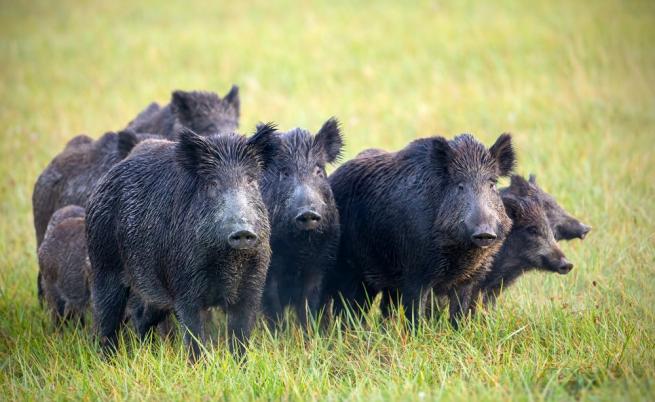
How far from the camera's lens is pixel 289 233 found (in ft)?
22.8

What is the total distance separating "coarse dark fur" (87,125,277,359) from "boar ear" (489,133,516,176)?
154 centimetres

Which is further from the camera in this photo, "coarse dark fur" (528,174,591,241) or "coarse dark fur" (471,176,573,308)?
"coarse dark fur" (528,174,591,241)

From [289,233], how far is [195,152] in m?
1.10

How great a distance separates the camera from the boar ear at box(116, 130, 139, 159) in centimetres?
788

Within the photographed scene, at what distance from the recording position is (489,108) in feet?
46.2

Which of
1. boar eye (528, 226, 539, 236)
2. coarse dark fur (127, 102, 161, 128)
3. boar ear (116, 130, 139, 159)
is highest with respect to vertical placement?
coarse dark fur (127, 102, 161, 128)

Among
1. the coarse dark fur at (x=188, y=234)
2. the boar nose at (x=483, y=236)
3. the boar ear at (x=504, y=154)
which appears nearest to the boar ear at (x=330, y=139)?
the coarse dark fur at (x=188, y=234)

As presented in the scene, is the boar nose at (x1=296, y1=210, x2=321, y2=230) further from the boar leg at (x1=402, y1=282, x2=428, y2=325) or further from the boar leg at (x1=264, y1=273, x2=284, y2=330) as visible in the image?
the boar leg at (x1=402, y1=282, x2=428, y2=325)

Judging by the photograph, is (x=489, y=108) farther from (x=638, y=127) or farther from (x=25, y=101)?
(x=25, y=101)

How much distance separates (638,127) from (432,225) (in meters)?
6.93

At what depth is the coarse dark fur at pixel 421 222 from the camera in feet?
21.4

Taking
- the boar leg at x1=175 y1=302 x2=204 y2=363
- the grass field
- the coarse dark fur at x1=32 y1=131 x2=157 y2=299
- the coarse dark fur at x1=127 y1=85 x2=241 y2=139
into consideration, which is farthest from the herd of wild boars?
the coarse dark fur at x1=127 y1=85 x2=241 y2=139

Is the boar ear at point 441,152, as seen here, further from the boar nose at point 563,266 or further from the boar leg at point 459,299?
the boar nose at point 563,266

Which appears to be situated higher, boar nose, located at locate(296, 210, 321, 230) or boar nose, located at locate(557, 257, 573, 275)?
boar nose, located at locate(296, 210, 321, 230)
